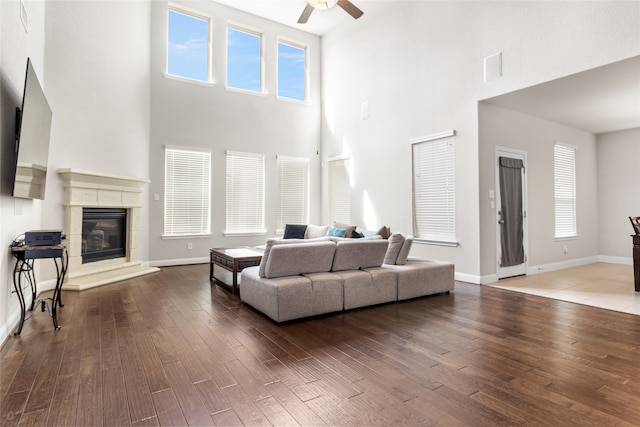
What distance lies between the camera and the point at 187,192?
23.4ft

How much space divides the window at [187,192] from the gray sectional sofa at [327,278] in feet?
11.9

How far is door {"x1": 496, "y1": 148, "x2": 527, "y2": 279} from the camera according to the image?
5.48m

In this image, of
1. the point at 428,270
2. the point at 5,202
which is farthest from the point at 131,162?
the point at 428,270

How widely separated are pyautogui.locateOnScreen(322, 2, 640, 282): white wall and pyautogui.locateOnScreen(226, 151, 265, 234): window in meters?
1.86

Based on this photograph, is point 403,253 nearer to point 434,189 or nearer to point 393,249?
point 393,249

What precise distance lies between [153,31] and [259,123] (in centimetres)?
268

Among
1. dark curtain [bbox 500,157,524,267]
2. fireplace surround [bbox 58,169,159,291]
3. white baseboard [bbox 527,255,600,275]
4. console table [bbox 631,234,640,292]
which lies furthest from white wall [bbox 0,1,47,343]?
console table [bbox 631,234,640,292]

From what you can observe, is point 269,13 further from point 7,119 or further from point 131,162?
point 7,119

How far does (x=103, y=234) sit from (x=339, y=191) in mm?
4891

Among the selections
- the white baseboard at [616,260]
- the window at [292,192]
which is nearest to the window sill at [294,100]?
the window at [292,192]

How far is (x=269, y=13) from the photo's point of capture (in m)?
7.76

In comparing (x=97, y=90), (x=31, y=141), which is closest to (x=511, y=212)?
(x=31, y=141)

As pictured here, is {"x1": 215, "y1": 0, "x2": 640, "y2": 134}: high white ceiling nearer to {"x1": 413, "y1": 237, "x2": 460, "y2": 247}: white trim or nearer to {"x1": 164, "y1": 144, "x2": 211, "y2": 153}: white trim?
{"x1": 413, "y1": 237, "x2": 460, "y2": 247}: white trim

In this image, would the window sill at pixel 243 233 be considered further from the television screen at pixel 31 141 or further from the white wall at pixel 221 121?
the television screen at pixel 31 141
